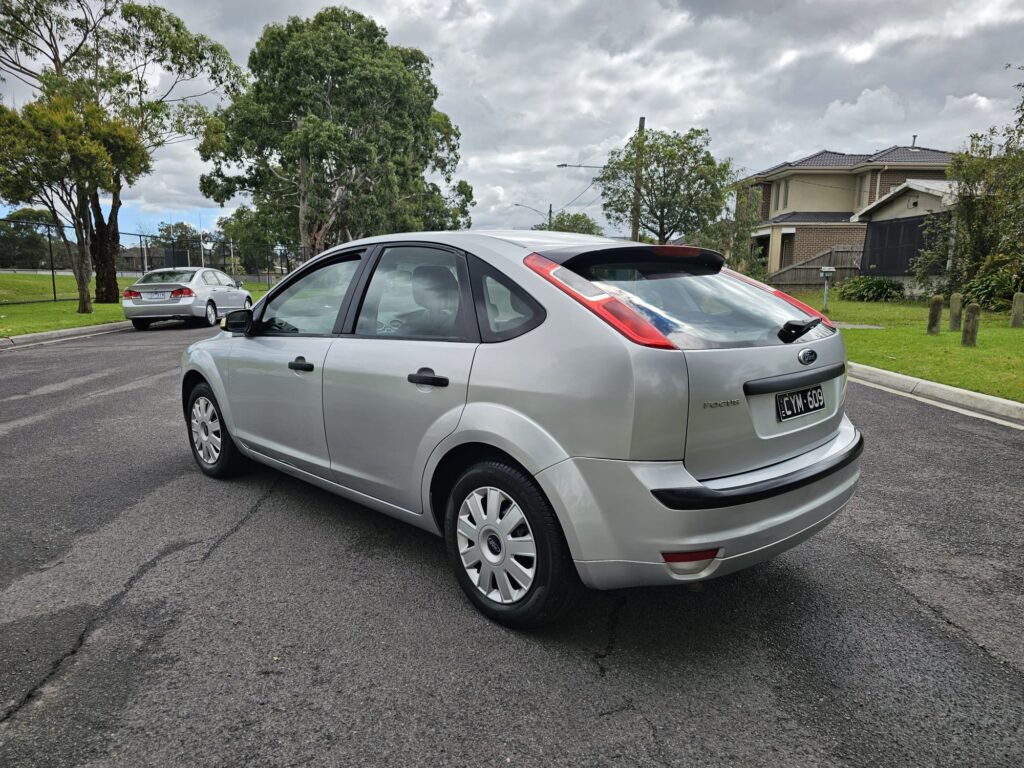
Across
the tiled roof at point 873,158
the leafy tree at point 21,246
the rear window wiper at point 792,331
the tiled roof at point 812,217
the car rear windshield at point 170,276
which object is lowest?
the rear window wiper at point 792,331

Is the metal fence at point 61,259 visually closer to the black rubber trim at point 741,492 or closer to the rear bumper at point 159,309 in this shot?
the rear bumper at point 159,309

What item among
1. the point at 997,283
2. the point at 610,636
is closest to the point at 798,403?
the point at 610,636

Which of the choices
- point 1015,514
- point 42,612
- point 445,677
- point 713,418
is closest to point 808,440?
point 713,418

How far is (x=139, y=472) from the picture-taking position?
4980mm

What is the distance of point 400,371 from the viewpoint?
122 inches

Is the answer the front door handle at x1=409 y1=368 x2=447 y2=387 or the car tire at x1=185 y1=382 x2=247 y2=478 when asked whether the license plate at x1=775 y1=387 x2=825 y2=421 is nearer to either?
the front door handle at x1=409 y1=368 x2=447 y2=387

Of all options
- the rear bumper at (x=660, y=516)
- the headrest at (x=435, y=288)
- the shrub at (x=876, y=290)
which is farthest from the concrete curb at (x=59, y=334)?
the shrub at (x=876, y=290)

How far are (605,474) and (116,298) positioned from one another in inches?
1030

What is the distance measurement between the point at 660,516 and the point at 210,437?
353 cm

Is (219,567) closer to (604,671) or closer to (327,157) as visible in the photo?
(604,671)

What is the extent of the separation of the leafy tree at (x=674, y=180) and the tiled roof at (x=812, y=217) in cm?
719

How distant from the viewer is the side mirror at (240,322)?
4.28 meters

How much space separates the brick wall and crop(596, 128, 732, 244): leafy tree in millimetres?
7163

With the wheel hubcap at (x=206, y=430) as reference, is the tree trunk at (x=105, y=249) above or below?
above
